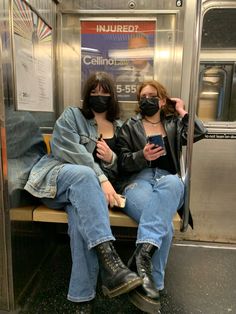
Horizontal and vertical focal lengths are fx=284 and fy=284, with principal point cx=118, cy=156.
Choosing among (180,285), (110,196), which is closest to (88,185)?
(110,196)

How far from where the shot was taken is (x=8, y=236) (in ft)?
5.08

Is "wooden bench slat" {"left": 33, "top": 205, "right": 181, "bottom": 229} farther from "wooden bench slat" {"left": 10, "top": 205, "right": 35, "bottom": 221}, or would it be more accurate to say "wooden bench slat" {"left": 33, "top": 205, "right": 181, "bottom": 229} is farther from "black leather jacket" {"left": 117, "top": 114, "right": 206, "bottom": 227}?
"black leather jacket" {"left": 117, "top": 114, "right": 206, "bottom": 227}

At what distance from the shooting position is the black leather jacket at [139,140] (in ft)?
6.11

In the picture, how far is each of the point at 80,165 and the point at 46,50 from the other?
3.35 ft

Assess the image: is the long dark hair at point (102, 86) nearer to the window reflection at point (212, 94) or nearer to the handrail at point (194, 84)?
the handrail at point (194, 84)

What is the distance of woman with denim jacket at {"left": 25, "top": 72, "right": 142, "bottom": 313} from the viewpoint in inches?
56.9

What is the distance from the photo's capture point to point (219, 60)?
2.36 m

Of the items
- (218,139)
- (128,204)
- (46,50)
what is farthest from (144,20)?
(128,204)

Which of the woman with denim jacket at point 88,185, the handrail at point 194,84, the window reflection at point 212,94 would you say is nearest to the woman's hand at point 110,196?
the woman with denim jacket at point 88,185

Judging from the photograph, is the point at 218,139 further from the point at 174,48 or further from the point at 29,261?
the point at 29,261

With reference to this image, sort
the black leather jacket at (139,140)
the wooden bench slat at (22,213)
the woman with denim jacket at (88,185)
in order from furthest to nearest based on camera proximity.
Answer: the black leather jacket at (139,140)
the wooden bench slat at (22,213)
the woman with denim jacket at (88,185)

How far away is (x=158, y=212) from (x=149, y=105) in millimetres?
745

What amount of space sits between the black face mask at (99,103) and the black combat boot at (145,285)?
96 cm

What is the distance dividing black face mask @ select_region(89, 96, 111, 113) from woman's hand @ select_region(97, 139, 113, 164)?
10.1 inches
